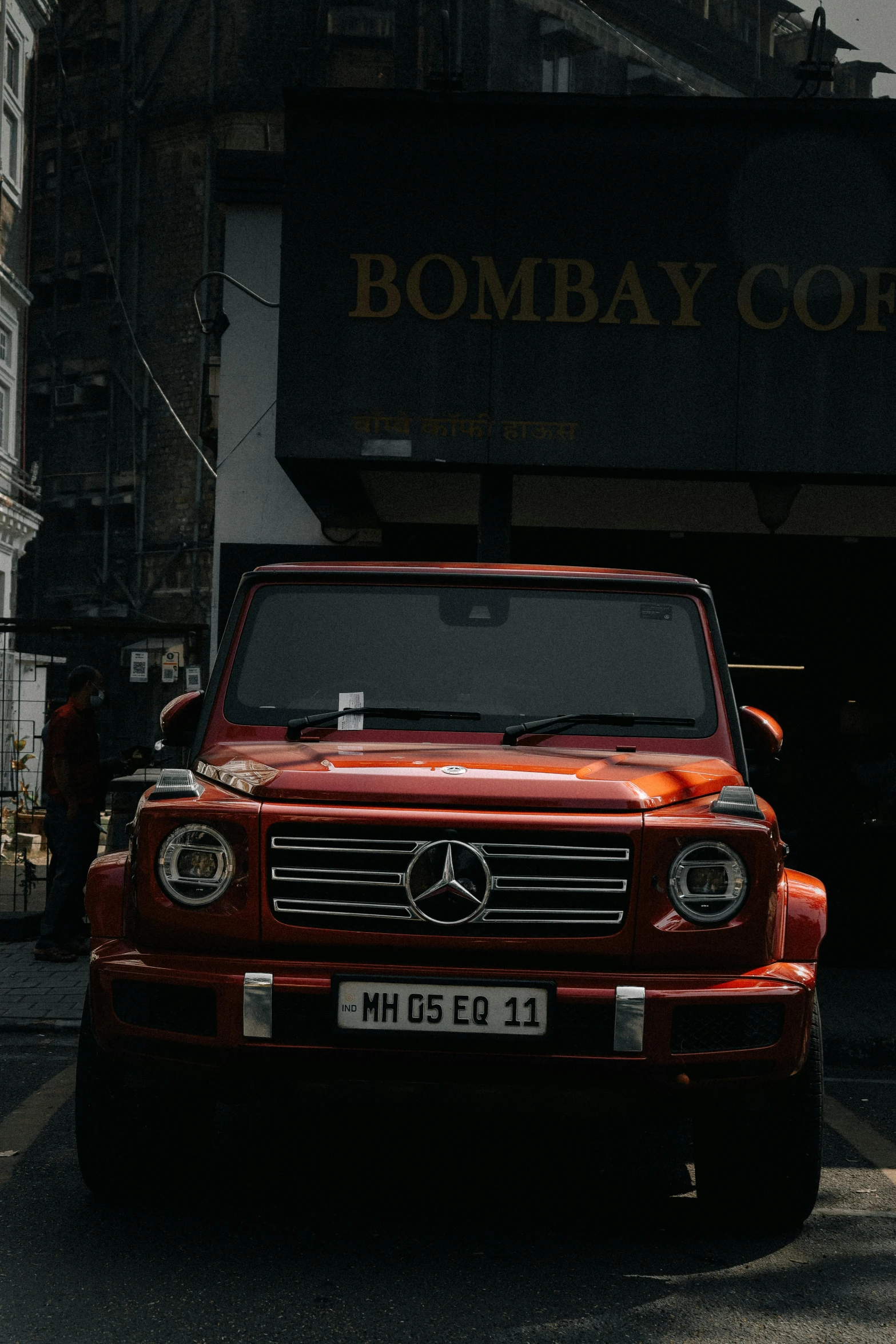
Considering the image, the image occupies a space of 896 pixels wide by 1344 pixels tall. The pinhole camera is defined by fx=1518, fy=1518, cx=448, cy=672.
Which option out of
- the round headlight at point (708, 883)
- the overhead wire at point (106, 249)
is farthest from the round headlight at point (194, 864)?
the overhead wire at point (106, 249)

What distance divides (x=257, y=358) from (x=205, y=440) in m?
4.00

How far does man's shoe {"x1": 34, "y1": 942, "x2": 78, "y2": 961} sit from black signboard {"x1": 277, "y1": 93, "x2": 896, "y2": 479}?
3.44 meters

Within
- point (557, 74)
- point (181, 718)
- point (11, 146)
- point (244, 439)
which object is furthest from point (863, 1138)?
point (557, 74)

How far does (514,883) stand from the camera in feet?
13.1

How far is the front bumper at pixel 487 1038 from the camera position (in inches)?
153

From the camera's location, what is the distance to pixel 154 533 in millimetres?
40250

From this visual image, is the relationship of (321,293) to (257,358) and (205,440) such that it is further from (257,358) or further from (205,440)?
(205,440)

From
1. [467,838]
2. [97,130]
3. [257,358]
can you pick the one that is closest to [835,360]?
[257,358]

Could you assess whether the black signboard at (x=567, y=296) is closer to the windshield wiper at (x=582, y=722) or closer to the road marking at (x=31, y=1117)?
the road marking at (x=31, y=1117)

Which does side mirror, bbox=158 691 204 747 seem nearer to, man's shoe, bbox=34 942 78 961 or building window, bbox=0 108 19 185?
man's shoe, bbox=34 942 78 961

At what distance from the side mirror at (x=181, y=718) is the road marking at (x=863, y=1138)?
2.80 meters

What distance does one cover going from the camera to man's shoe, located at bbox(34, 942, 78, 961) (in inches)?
377

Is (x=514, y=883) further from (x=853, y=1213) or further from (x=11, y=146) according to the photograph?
(x=11, y=146)

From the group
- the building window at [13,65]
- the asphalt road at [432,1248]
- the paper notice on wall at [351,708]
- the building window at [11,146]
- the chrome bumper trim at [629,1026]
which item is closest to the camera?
the asphalt road at [432,1248]
